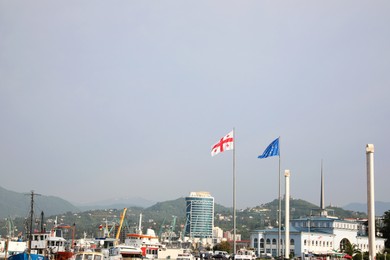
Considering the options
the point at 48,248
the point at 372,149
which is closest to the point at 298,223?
the point at 48,248

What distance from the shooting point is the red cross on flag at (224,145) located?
52125mm

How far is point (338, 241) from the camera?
143875 mm

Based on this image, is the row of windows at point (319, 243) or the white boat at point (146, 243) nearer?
the white boat at point (146, 243)

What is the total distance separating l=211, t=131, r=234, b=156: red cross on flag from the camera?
52125 millimetres

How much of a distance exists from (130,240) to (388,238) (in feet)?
242

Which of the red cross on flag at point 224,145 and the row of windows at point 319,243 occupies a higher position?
the red cross on flag at point 224,145

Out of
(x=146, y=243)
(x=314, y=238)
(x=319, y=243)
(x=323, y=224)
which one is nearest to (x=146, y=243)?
(x=146, y=243)

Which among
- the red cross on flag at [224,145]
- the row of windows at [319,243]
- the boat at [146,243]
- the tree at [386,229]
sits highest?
the red cross on flag at [224,145]

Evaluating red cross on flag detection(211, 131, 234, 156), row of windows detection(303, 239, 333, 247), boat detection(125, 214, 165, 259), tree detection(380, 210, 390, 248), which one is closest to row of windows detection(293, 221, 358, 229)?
row of windows detection(303, 239, 333, 247)

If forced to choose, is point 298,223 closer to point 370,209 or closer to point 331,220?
point 331,220

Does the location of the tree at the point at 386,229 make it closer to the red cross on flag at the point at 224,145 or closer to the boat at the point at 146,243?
the boat at the point at 146,243

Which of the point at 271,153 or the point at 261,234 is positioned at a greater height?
the point at 271,153

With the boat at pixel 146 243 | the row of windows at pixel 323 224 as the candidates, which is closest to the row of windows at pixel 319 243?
the row of windows at pixel 323 224

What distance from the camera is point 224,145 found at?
5225cm
